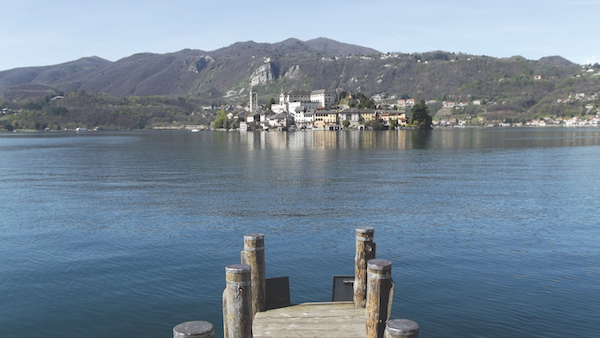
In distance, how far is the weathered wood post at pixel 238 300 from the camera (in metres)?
10.5

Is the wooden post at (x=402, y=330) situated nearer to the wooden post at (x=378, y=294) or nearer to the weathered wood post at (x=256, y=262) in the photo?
the wooden post at (x=378, y=294)

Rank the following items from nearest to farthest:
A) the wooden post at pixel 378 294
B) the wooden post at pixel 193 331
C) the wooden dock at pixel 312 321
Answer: the wooden post at pixel 193 331 → the wooden post at pixel 378 294 → the wooden dock at pixel 312 321

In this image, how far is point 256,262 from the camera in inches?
513

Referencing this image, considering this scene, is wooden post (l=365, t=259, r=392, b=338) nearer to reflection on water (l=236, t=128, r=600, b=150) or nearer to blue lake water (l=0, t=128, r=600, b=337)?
blue lake water (l=0, t=128, r=600, b=337)

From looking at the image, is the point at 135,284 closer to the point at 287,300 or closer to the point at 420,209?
the point at 287,300

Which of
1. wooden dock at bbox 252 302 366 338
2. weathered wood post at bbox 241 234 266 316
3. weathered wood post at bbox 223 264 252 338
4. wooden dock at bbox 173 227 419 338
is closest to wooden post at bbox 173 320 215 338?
wooden dock at bbox 173 227 419 338

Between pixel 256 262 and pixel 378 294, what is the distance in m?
3.59

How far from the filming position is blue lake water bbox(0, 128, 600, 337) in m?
16.2

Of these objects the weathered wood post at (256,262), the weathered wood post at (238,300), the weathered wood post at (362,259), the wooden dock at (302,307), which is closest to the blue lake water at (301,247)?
the weathered wood post at (362,259)

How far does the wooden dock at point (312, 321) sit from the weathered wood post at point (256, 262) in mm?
320

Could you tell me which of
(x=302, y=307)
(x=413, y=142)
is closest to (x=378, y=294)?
(x=302, y=307)

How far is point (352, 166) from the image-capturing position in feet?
205

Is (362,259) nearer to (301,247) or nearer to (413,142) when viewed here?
(301,247)

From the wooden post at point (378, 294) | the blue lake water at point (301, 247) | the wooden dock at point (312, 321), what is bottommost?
the blue lake water at point (301, 247)
